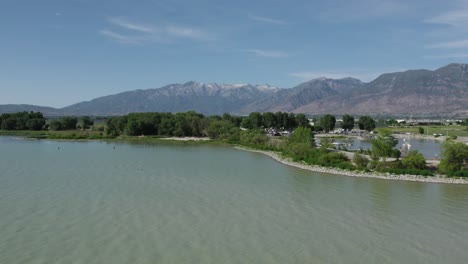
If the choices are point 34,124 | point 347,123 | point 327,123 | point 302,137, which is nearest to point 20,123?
point 34,124

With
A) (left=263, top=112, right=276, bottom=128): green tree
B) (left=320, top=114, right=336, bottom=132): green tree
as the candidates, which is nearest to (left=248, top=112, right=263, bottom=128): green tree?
(left=263, top=112, right=276, bottom=128): green tree

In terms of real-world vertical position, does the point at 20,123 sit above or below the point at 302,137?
above

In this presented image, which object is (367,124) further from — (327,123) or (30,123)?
(30,123)

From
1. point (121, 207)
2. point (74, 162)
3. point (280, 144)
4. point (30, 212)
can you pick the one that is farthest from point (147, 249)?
point (280, 144)

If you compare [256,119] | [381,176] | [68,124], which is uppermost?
[256,119]

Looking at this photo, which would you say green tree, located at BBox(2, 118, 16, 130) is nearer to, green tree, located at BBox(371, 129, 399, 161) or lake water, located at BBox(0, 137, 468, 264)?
lake water, located at BBox(0, 137, 468, 264)

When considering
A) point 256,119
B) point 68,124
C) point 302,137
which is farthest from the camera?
point 68,124
